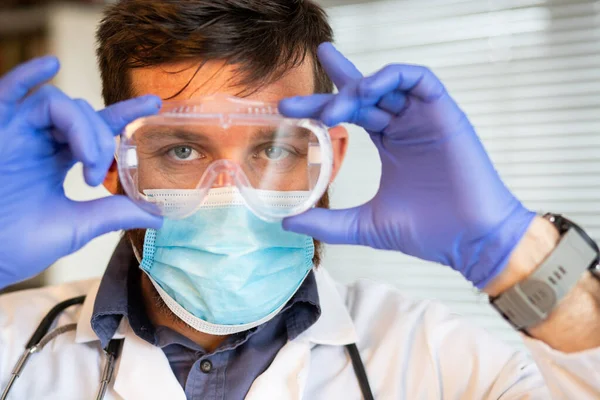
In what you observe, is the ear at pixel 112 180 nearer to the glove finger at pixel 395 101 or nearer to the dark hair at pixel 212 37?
the dark hair at pixel 212 37

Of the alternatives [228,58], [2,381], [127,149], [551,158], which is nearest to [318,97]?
[228,58]

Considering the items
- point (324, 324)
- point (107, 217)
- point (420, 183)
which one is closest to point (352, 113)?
point (420, 183)

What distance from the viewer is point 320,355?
5.60 feet

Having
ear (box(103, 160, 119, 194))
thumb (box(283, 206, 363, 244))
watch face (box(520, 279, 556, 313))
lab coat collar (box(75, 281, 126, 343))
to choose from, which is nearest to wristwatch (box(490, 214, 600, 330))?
watch face (box(520, 279, 556, 313))

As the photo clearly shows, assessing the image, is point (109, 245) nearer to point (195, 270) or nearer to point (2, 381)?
point (2, 381)

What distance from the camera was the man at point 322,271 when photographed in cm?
130

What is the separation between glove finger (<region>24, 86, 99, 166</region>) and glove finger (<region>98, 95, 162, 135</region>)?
0.05 meters

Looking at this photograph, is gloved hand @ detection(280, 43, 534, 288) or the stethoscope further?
the stethoscope

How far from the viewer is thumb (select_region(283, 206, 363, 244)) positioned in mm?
1339

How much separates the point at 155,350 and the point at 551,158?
1.99 meters

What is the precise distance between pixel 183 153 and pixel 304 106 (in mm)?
330

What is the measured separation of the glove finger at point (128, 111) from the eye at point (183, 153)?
0.61 feet

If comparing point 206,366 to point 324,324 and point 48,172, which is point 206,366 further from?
point 48,172

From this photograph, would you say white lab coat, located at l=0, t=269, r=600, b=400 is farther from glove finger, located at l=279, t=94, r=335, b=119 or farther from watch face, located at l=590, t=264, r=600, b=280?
glove finger, located at l=279, t=94, r=335, b=119
